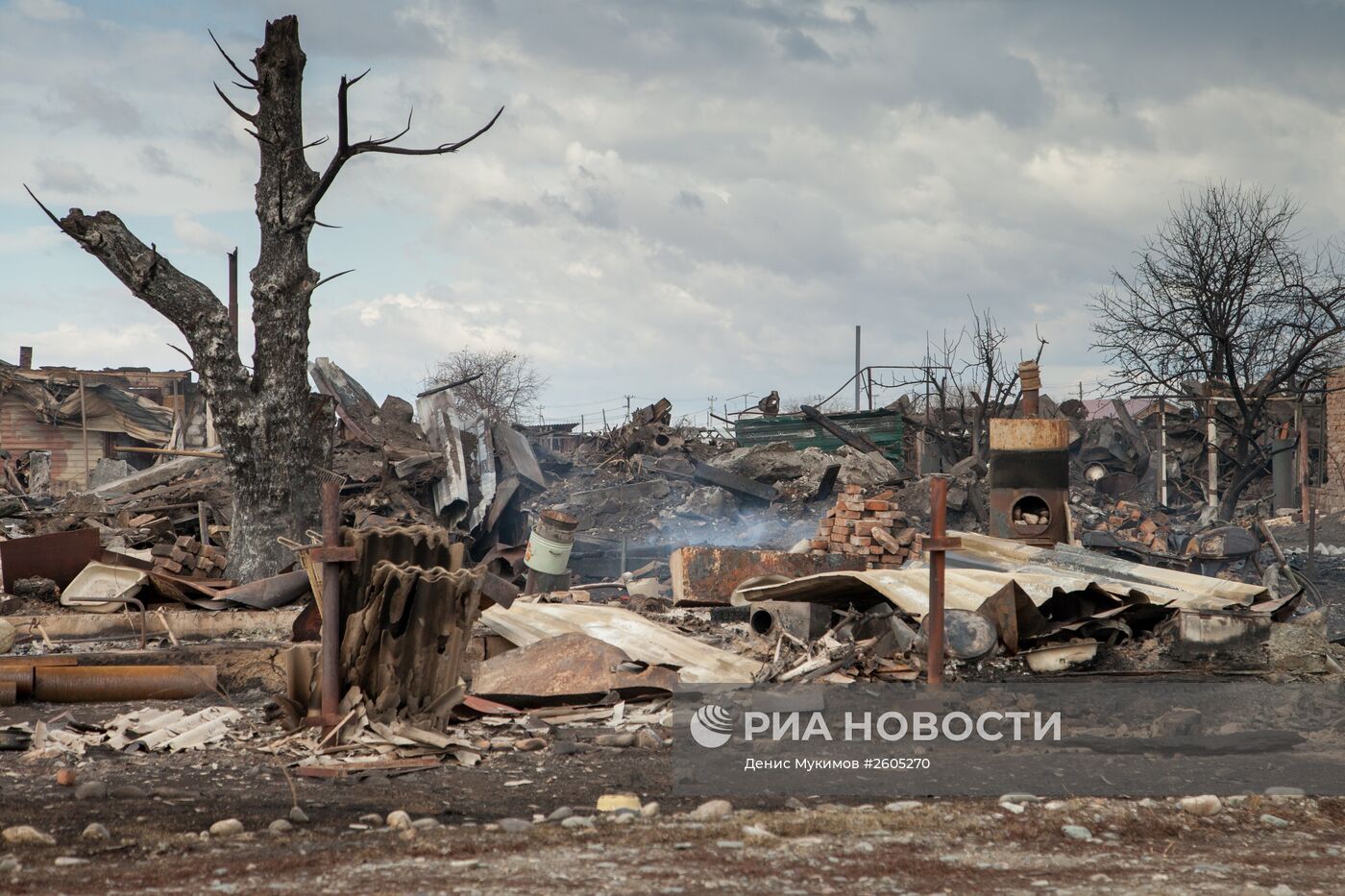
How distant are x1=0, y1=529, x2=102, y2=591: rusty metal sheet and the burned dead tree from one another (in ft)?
4.61

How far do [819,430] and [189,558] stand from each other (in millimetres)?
15321

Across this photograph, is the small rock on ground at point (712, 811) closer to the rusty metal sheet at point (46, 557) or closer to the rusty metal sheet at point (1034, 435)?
the rusty metal sheet at point (1034, 435)

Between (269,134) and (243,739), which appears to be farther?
(269,134)

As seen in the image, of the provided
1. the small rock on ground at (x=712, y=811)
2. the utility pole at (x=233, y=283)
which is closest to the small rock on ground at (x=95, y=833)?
the small rock on ground at (x=712, y=811)

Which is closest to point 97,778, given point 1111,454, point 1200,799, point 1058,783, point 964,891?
point 964,891

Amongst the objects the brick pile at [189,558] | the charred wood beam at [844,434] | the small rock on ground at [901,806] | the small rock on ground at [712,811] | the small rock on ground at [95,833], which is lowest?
the small rock on ground at [901,806]

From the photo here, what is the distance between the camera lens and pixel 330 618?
6039 millimetres

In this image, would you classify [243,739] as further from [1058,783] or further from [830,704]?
[1058,783]

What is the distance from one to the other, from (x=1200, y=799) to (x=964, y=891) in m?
1.82

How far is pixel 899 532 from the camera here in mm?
12008

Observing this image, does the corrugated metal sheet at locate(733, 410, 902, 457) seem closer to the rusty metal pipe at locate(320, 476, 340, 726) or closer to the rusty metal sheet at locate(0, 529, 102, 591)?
the rusty metal sheet at locate(0, 529, 102, 591)

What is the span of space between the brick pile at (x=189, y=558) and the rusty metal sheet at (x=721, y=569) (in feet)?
15.7

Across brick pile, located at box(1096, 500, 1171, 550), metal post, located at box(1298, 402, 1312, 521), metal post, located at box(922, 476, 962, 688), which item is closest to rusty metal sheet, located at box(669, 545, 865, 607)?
metal post, located at box(922, 476, 962, 688)

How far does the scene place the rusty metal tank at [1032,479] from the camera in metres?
11.7
